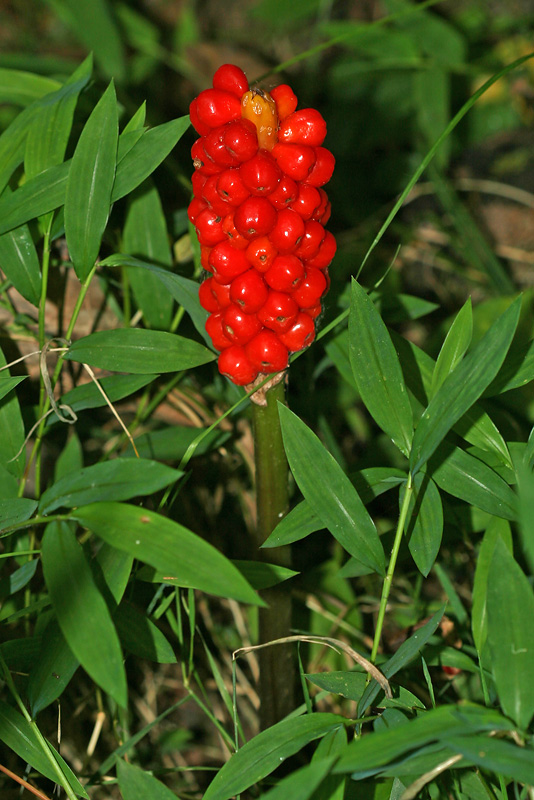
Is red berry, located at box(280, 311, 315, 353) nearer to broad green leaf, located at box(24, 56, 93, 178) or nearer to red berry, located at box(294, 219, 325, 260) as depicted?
red berry, located at box(294, 219, 325, 260)

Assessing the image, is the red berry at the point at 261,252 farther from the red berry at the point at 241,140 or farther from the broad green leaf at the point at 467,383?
the broad green leaf at the point at 467,383

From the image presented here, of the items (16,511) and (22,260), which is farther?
(22,260)

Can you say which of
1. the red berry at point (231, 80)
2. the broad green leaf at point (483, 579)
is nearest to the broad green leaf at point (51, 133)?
the red berry at point (231, 80)

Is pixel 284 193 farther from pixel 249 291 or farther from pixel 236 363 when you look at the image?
pixel 236 363


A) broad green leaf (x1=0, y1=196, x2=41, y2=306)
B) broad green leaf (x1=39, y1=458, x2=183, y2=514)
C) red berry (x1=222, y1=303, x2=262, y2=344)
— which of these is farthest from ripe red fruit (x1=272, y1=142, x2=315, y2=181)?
broad green leaf (x1=0, y1=196, x2=41, y2=306)

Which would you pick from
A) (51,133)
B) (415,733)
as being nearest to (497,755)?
(415,733)

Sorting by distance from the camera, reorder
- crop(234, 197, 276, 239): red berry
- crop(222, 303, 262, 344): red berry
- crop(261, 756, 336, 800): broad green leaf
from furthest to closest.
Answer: crop(222, 303, 262, 344): red berry
crop(234, 197, 276, 239): red berry
crop(261, 756, 336, 800): broad green leaf
